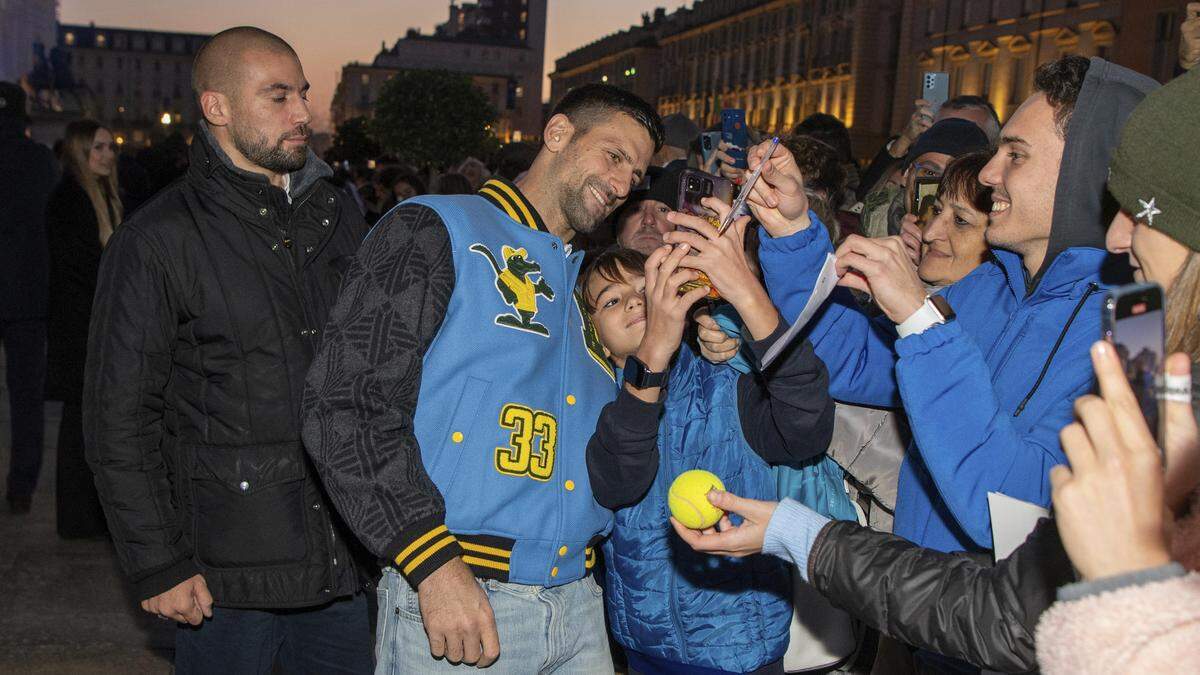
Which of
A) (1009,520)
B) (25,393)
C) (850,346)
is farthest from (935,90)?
(25,393)

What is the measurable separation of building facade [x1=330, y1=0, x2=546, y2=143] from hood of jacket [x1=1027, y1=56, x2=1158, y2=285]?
133351 mm

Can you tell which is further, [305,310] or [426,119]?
[426,119]

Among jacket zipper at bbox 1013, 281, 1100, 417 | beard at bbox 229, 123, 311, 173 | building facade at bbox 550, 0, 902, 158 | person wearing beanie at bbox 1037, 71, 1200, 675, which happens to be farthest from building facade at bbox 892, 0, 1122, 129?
person wearing beanie at bbox 1037, 71, 1200, 675

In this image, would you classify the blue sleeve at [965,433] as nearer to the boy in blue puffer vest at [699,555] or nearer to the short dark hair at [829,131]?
the boy in blue puffer vest at [699,555]

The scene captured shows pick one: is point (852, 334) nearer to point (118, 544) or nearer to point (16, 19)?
point (118, 544)

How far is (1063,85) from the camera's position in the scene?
2592 millimetres

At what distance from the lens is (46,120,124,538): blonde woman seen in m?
5.93

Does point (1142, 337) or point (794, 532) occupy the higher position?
point (1142, 337)

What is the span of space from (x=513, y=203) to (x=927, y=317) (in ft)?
3.96

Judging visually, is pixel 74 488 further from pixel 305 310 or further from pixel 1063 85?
pixel 1063 85

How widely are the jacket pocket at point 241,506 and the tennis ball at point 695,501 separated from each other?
56.8 inches

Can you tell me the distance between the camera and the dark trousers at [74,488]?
594cm

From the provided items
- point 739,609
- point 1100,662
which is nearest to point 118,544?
point 739,609

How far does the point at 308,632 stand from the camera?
3324 mm
